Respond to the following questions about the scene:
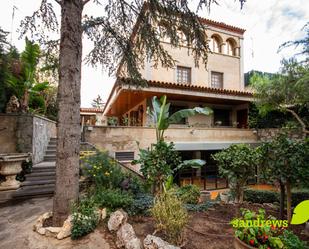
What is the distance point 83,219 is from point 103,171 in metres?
2.10

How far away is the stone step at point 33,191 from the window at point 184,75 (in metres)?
11.6

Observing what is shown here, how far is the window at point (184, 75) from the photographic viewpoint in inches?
596

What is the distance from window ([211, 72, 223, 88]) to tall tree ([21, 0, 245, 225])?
10976mm

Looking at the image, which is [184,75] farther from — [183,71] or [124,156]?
[124,156]

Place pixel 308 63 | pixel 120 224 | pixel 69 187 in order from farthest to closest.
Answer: pixel 308 63, pixel 69 187, pixel 120 224

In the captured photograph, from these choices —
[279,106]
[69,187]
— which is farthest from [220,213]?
[279,106]

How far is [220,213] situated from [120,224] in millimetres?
2836

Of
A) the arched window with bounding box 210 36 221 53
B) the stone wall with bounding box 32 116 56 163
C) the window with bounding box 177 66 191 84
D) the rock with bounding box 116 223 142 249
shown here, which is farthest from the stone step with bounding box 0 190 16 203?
the arched window with bounding box 210 36 221 53

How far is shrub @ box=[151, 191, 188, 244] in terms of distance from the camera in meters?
3.38

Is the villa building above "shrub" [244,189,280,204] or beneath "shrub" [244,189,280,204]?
above

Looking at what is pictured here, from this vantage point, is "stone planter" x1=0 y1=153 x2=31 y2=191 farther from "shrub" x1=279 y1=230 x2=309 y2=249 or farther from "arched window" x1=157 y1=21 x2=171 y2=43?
"shrub" x1=279 y1=230 x2=309 y2=249

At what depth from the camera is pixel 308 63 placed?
7.69 meters

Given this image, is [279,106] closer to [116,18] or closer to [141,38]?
[141,38]

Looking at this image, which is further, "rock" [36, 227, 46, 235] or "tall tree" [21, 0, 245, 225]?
"tall tree" [21, 0, 245, 225]
